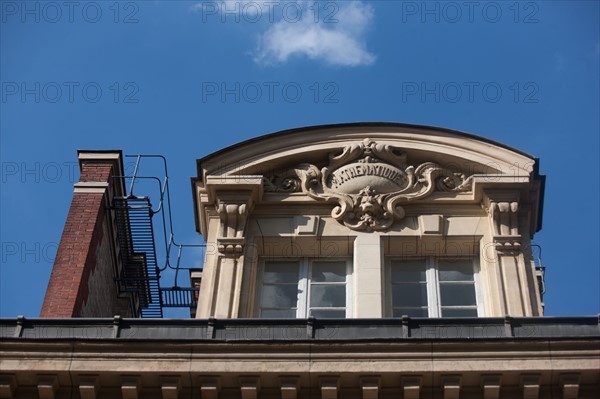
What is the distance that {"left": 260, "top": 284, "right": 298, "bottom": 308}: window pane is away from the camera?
18453 mm

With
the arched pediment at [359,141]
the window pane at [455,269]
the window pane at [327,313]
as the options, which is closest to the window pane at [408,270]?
the window pane at [455,269]

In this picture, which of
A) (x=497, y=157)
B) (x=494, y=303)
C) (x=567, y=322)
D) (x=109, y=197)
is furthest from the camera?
(x=109, y=197)

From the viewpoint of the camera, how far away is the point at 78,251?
19375 millimetres

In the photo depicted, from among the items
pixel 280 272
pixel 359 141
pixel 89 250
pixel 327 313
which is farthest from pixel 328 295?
pixel 89 250

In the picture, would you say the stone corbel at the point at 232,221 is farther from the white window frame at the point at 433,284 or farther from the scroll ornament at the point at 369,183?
the white window frame at the point at 433,284

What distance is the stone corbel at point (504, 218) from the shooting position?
60.7 feet

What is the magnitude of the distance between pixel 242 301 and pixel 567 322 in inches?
202

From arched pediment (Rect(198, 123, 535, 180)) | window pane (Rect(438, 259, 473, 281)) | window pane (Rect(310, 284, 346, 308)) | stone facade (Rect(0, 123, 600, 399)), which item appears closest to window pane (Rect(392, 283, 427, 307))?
stone facade (Rect(0, 123, 600, 399))

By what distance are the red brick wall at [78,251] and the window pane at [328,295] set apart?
12.5ft

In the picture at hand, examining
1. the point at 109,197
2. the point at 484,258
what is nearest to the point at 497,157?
the point at 484,258

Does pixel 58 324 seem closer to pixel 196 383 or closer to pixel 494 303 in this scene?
pixel 196 383

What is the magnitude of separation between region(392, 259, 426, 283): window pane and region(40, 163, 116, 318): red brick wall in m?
5.15

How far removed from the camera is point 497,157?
19516 millimetres

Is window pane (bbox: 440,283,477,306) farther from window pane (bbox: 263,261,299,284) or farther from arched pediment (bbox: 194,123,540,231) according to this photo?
window pane (bbox: 263,261,299,284)
